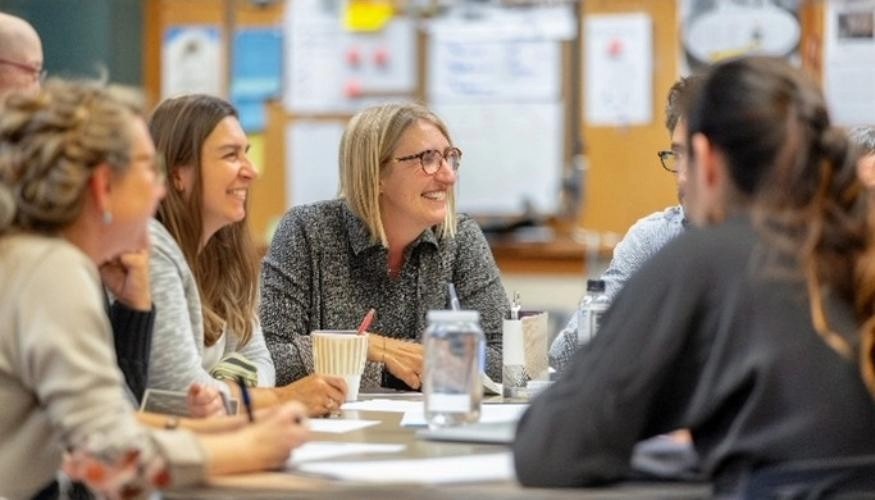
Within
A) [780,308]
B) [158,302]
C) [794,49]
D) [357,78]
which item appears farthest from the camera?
[357,78]

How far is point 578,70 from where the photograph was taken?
6.27 metres

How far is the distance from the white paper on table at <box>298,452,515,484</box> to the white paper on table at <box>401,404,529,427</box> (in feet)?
1.06

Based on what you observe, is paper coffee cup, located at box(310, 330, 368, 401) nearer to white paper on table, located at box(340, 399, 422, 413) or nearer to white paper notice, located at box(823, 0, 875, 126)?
white paper on table, located at box(340, 399, 422, 413)

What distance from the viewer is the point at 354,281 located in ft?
11.2

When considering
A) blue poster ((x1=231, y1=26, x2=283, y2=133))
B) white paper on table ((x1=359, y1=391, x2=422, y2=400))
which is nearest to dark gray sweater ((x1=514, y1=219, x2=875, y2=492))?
white paper on table ((x1=359, y1=391, x2=422, y2=400))

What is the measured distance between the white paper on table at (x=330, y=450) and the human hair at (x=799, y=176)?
2.15ft

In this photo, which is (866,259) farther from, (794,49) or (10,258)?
(794,49)

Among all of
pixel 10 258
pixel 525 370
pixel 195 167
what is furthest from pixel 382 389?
pixel 10 258

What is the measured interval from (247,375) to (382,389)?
0.43 m

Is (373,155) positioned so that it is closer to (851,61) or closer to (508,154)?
(508,154)

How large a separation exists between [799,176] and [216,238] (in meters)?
1.48

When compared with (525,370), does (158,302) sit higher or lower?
higher

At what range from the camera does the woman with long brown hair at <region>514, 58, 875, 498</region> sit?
1.74 meters

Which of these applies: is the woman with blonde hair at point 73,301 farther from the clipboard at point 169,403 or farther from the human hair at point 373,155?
the human hair at point 373,155
